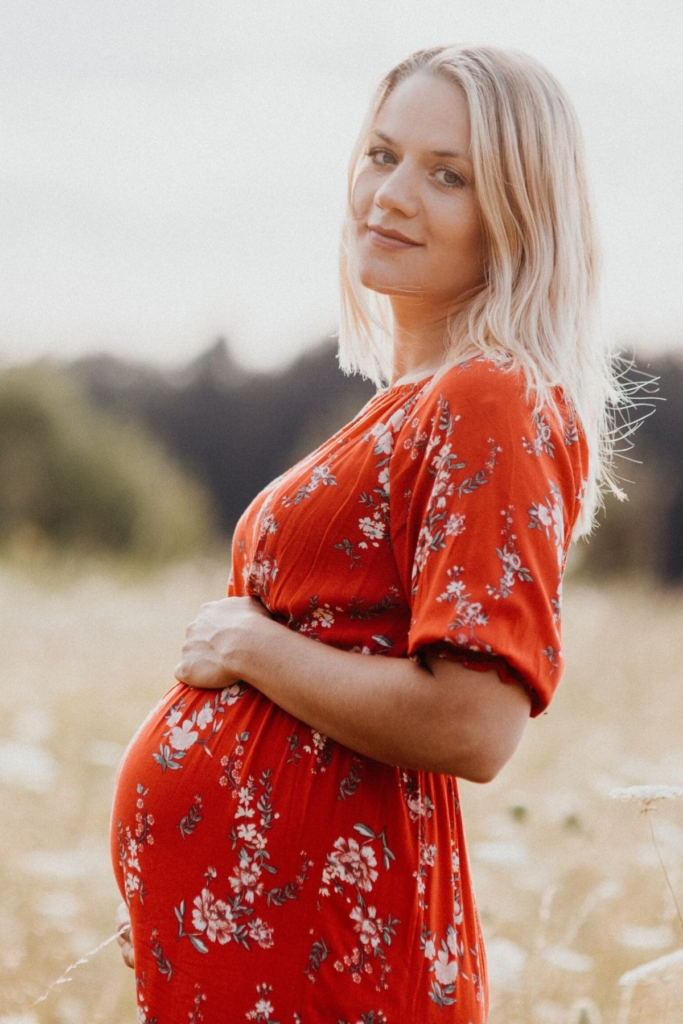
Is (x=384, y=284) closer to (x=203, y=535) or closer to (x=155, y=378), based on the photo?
(x=203, y=535)

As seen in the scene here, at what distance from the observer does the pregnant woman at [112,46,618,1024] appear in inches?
46.7

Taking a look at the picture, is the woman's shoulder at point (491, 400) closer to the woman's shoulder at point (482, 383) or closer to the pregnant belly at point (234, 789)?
the woman's shoulder at point (482, 383)

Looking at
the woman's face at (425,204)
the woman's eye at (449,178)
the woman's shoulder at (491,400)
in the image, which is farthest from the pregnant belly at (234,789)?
the woman's eye at (449,178)

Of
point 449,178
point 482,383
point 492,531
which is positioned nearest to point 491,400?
point 482,383

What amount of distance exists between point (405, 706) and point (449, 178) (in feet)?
2.64

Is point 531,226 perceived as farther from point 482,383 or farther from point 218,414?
point 218,414

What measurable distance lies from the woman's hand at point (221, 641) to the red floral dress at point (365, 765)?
0.14 ft

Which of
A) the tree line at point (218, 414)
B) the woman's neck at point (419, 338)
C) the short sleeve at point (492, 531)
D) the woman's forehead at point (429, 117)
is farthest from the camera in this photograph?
the tree line at point (218, 414)

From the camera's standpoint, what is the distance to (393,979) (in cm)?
129

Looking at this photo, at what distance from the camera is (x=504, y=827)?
2.93m

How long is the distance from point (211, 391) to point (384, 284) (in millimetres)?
15946

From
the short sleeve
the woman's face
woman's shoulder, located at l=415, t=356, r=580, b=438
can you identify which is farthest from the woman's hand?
the woman's face

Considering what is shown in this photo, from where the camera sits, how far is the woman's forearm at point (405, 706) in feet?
3.84

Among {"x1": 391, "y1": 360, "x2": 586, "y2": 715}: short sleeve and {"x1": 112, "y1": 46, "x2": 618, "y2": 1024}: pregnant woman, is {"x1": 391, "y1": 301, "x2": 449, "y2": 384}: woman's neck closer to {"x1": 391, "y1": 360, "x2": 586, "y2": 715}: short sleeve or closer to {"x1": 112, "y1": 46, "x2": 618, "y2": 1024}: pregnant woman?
{"x1": 112, "y1": 46, "x2": 618, "y2": 1024}: pregnant woman
